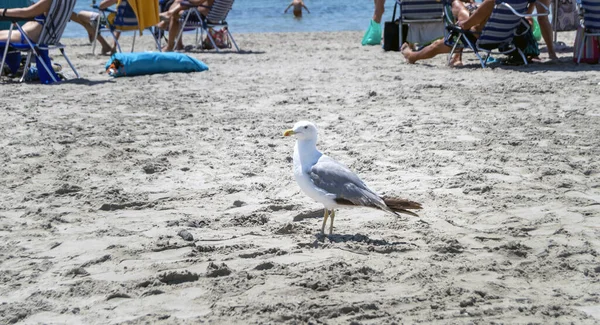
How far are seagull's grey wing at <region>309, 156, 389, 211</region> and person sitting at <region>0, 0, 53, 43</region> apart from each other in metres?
6.43

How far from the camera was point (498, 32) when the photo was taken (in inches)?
389

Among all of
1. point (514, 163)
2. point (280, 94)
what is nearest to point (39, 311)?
point (514, 163)

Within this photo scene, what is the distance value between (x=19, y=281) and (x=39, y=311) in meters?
0.38

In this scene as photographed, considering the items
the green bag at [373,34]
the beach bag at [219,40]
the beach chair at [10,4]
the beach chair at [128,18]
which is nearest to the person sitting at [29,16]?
the beach chair at [10,4]

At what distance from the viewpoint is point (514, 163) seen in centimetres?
538

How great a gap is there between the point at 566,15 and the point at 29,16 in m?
7.81

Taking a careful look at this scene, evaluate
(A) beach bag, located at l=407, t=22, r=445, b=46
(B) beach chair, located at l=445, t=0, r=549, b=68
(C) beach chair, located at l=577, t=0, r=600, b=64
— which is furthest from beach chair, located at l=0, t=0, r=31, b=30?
(C) beach chair, located at l=577, t=0, r=600, b=64

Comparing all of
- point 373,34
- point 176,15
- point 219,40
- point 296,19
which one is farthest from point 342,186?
point 296,19

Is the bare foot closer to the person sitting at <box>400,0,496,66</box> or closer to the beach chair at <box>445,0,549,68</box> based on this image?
the person sitting at <box>400,0,496,66</box>

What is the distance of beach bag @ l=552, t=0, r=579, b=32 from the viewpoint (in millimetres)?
11719

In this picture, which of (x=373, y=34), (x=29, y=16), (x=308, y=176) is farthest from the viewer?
(x=373, y=34)

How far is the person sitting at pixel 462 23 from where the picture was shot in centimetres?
994

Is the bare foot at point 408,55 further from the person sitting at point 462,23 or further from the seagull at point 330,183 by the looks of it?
the seagull at point 330,183

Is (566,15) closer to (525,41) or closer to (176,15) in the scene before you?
(525,41)
